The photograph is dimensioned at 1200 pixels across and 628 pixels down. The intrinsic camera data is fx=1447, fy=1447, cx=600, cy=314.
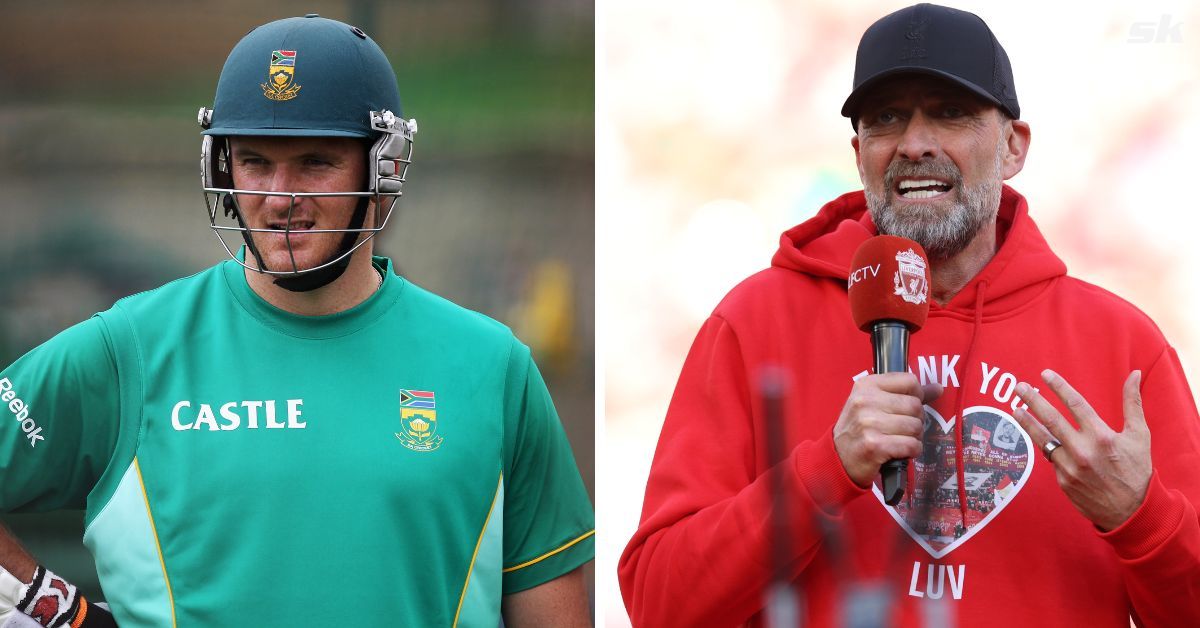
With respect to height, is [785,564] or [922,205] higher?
[922,205]

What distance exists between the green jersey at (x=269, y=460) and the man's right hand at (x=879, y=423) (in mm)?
754

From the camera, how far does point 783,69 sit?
320cm

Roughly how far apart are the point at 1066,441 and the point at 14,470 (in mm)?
1749

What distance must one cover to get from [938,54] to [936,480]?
2.40ft

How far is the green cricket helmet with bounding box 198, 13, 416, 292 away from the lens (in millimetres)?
2557

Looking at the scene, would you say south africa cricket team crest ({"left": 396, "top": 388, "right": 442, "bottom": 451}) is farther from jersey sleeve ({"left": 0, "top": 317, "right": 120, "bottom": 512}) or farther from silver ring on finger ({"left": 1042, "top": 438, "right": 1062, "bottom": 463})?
silver ring on finger ({"left": 1042, "top": 438, "right": 1062, "bottom": 463})

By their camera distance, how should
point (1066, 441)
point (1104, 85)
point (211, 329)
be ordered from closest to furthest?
point (1066, 441) < point (211, 329) < point (1104, 85)

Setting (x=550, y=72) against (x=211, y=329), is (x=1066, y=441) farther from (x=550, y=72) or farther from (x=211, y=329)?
(x=550, y=72)

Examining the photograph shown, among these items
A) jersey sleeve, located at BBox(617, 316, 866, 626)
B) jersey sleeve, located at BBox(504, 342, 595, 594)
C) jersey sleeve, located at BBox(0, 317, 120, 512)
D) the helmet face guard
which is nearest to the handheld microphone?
jersey sleeve, located at BBox(617, 316, 866, 626)

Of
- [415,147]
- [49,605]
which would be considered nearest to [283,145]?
[415,147]

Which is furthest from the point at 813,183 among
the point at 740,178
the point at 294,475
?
the point at 294,475

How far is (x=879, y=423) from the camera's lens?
6.75 ft

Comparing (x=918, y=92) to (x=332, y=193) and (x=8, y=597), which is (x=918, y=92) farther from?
(x=8, y=597)

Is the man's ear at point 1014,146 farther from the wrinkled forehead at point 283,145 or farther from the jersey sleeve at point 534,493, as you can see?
the wrinkled forehead at point 283,145
